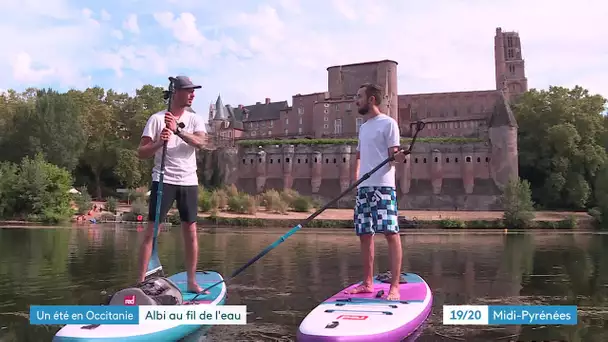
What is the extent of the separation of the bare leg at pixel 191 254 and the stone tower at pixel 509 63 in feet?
288

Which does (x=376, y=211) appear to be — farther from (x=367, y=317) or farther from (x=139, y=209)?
(x=139, y=209)

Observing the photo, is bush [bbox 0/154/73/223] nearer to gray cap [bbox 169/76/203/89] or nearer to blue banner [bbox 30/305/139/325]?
gray cap [bbox 169/76/203/89]

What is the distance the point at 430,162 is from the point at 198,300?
52245mm

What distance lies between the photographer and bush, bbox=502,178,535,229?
38.2 meters

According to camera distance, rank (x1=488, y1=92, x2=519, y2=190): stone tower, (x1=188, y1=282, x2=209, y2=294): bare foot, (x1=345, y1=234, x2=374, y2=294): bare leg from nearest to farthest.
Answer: (x1=188, y1=282, x2=209, y2=294): bare foot → (x1=345, y1=234, x2=374, y2=294): bare leg → (x1=488, y1=92, x2=519, y2=190): stone tower

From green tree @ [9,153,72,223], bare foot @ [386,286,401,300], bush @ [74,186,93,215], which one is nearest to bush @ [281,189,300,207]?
bush @ [74,186,93,215]

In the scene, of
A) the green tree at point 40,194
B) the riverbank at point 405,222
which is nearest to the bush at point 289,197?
the riverbank at point 405,222

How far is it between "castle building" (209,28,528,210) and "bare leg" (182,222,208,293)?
153ft

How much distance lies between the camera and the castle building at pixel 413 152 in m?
54.2

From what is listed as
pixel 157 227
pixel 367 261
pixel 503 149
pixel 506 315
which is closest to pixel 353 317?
pixel 367 261

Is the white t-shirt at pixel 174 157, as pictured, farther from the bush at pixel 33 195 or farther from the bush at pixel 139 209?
the bush at pixel 139 209

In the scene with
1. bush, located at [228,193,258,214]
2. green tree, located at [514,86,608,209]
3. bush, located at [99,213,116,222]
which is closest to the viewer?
bush, located at [99,213,116,222]

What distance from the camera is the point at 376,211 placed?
6.23m

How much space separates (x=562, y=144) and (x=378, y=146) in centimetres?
5132
